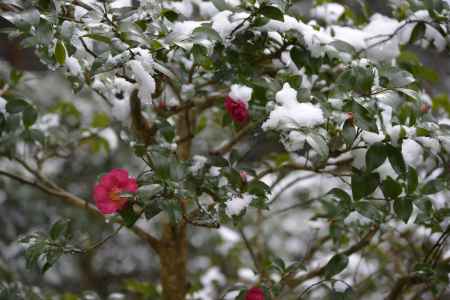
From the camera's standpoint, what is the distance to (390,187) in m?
1.09

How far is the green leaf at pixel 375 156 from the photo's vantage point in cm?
100

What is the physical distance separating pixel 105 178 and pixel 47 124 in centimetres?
68

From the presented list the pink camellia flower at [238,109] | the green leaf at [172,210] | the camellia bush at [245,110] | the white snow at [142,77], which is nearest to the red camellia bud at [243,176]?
the camellia bush at [245,110]

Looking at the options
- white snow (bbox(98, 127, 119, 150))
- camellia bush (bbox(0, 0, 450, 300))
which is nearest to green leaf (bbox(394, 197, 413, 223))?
camellia bush (bbox(0, 0, 450, 300))

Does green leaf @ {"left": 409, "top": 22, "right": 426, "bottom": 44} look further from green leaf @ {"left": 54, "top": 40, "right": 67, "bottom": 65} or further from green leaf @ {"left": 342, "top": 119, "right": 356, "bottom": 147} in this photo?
green leaf @ {"left": 54, "top": 40, "right": 67, "bottom": 65}

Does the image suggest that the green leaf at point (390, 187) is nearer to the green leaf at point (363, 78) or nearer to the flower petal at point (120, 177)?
the green leaf at point (363, 78)

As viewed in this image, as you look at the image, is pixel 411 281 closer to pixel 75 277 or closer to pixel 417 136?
pixel 417 136

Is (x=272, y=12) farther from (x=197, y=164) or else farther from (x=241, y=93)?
(x=197, y=164)

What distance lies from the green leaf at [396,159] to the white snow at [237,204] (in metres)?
0.32

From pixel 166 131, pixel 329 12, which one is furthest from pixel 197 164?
pixel 329 12

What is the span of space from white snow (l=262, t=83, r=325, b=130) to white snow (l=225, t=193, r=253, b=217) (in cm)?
18

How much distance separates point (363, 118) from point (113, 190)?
0.51 m

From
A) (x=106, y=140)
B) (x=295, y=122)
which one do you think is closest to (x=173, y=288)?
(x=106, y=140)

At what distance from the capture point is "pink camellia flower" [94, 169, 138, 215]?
109 cm
